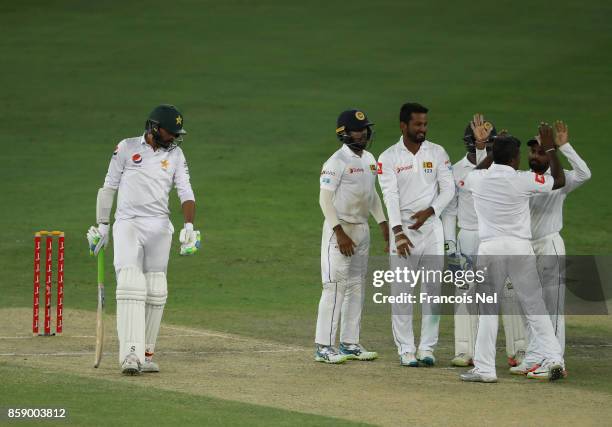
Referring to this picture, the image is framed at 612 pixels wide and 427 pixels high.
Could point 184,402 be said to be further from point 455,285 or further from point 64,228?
point 64,228

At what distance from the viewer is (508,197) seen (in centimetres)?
1057

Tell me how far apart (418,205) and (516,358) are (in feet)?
5.31

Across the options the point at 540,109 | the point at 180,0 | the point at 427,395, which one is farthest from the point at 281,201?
the point at 180,0

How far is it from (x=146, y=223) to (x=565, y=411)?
12.5 feet

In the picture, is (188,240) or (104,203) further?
(104,203)

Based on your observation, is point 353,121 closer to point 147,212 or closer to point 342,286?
point 342,286

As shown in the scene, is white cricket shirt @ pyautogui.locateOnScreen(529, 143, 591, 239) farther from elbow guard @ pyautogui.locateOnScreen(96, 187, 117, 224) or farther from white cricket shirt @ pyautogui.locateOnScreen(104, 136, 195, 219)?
elbow guard @ pyautogui.locateOnScreen(96, 187, 117, 224)

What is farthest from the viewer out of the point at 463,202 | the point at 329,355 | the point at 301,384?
the point at 463,202

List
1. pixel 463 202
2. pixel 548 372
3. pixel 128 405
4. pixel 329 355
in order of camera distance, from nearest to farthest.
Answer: pixel 128 405, pixel 548 372, pixel 329 355, pixel 463 202

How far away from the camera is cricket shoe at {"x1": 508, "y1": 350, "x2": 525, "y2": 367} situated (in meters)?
11.4

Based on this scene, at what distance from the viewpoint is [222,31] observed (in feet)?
108

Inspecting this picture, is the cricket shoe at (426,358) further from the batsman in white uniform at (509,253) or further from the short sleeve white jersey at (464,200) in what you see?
the short sleeve white jersey at (464,200)

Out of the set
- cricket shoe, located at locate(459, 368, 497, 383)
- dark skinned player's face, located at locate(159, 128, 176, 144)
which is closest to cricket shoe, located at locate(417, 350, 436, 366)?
cricket shoe, located at locate(459, 368, 497, 383)

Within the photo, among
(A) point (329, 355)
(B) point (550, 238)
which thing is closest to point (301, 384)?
(A) point (329, 355)
